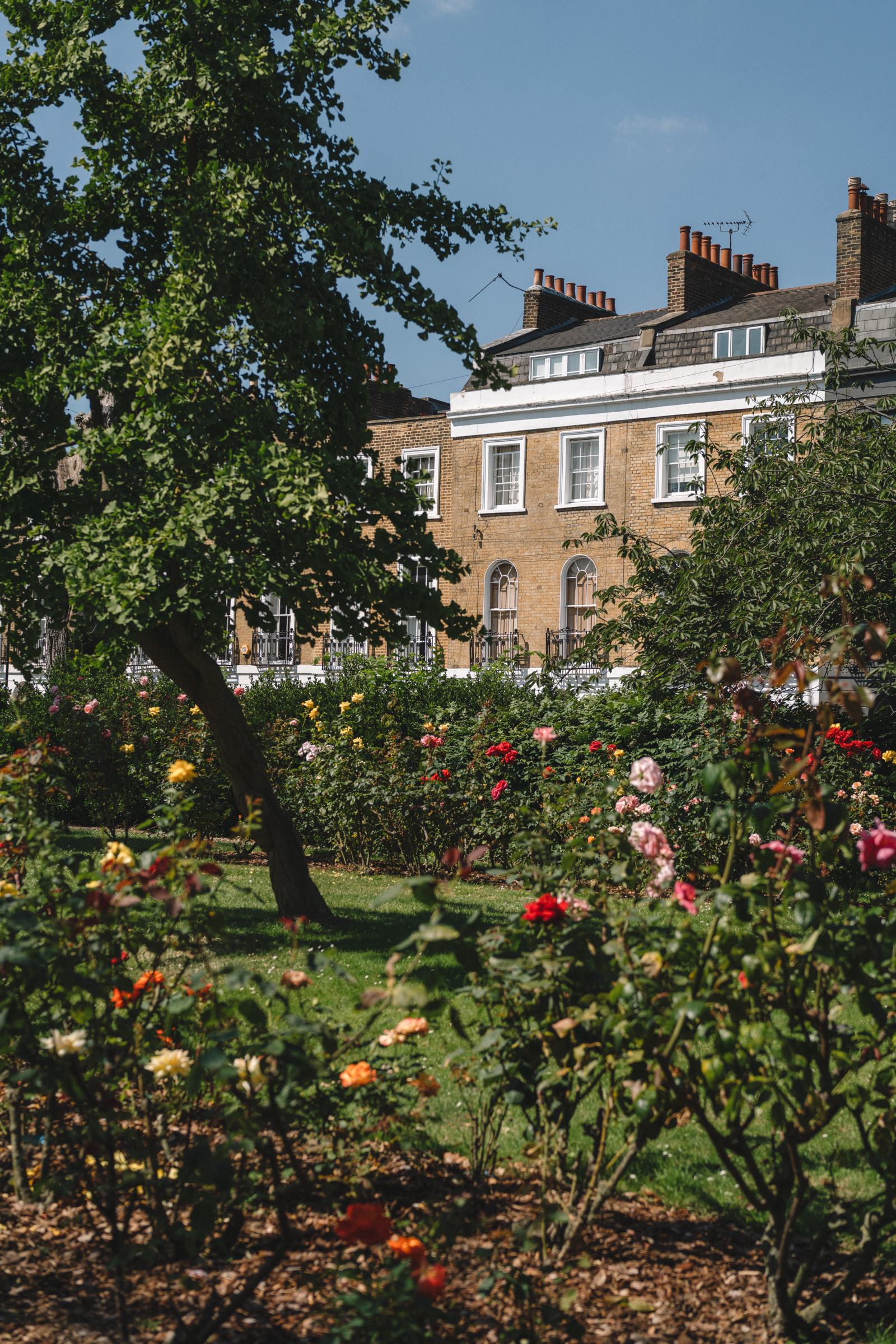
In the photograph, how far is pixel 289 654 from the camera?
32656mm

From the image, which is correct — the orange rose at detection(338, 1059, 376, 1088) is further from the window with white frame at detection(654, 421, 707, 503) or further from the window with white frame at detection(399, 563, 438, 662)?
the window with white frame at detection(654, 421, 707, 503)

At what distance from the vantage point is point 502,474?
30453mm

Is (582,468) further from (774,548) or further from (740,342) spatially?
(774,548)

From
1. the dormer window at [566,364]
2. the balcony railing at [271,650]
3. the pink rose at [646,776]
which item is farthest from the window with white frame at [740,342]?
the pink rose at [646,776]

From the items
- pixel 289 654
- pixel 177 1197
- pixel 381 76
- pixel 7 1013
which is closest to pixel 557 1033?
pixel 177 1197

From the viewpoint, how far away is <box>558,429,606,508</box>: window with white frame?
93.8ft

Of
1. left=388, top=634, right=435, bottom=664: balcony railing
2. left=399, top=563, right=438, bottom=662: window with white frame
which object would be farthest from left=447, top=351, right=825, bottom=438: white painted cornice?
left=388, top=634, right=435, bottom=664: balcony railing

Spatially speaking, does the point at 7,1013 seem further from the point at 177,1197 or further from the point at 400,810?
the point at 400,810

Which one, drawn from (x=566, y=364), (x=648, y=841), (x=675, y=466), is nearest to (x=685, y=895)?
(x=648, y=841)

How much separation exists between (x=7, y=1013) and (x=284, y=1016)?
64 cm

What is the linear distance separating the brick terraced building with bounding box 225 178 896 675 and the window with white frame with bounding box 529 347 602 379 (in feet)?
0.14

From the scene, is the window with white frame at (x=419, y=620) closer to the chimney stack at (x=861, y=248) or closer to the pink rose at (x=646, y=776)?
the pink rose at (x=646, y=776)

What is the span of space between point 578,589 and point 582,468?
124 inches

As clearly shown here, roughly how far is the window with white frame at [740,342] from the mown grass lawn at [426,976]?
20637mm
